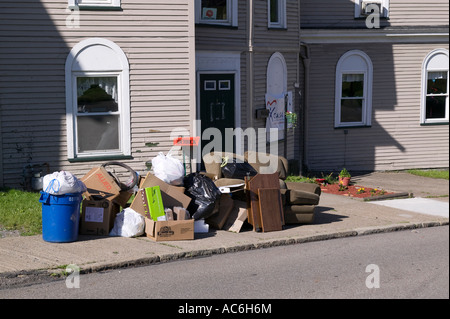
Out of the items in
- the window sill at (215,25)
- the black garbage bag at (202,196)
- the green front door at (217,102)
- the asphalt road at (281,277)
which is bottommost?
the asphalt road at (281,277)

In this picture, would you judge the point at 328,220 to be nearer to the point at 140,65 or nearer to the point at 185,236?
the point at 185,236

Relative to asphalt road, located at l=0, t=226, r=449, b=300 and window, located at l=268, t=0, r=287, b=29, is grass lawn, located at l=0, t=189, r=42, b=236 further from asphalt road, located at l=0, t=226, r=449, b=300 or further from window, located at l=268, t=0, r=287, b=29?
window, located at l=268, t=0, r=287, b=29

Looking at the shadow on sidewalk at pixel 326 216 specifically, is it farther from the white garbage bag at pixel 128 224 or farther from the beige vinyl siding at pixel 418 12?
the beige vinyl siding at pixel 418 12

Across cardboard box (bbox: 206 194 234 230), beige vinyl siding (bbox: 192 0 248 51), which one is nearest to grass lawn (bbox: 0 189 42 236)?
cardboard box (bbox: 206 194 234 230)

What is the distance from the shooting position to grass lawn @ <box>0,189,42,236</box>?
410 inches

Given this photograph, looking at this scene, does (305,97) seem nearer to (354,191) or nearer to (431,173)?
(354,191)

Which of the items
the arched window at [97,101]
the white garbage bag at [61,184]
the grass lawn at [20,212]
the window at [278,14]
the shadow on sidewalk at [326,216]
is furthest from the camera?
the window at [278,14]

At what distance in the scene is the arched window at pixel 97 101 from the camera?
13.1 metres

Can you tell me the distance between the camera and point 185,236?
1007cm

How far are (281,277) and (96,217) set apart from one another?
3.32 m

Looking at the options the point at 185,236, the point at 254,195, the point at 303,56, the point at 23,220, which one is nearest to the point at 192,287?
the point at 185,236

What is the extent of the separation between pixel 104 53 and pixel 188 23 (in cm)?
187

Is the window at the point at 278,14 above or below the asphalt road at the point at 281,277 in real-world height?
above

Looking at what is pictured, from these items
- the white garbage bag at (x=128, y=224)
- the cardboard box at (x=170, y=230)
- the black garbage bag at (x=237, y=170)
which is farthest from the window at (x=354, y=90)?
the white garbage bag at (x=128, y=224)
